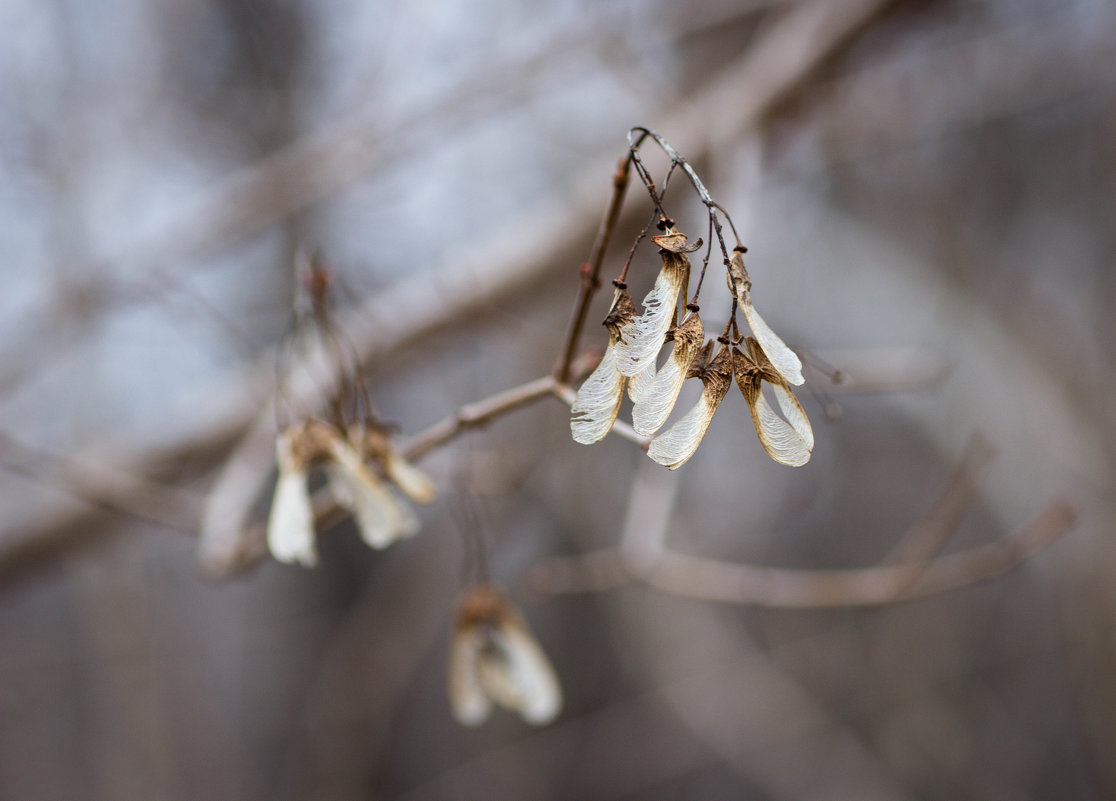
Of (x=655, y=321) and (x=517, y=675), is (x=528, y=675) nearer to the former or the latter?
(x=517, y=675)

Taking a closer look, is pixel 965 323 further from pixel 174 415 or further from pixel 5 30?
pixel 5 30

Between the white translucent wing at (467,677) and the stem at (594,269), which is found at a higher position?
the stem at (594,269)

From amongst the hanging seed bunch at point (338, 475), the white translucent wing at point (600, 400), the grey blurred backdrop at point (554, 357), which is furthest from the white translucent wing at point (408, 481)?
the grey blurred backdrop at point (554, 357)

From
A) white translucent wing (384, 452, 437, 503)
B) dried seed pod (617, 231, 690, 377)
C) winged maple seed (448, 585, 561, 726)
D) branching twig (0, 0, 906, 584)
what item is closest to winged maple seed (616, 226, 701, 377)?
dried seed pod (617, 231, 690, 377)

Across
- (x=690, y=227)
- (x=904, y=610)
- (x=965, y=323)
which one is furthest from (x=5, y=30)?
(x=904, y=610)

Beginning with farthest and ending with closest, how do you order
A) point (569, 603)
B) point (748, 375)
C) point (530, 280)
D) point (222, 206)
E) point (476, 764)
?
point (569, 603) < point (476, 764) < point (222, 206) < point (530, 280) < point (748, 375)

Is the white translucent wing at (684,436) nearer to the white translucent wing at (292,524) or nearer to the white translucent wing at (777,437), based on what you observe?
the white translucent wing at (777,437)
